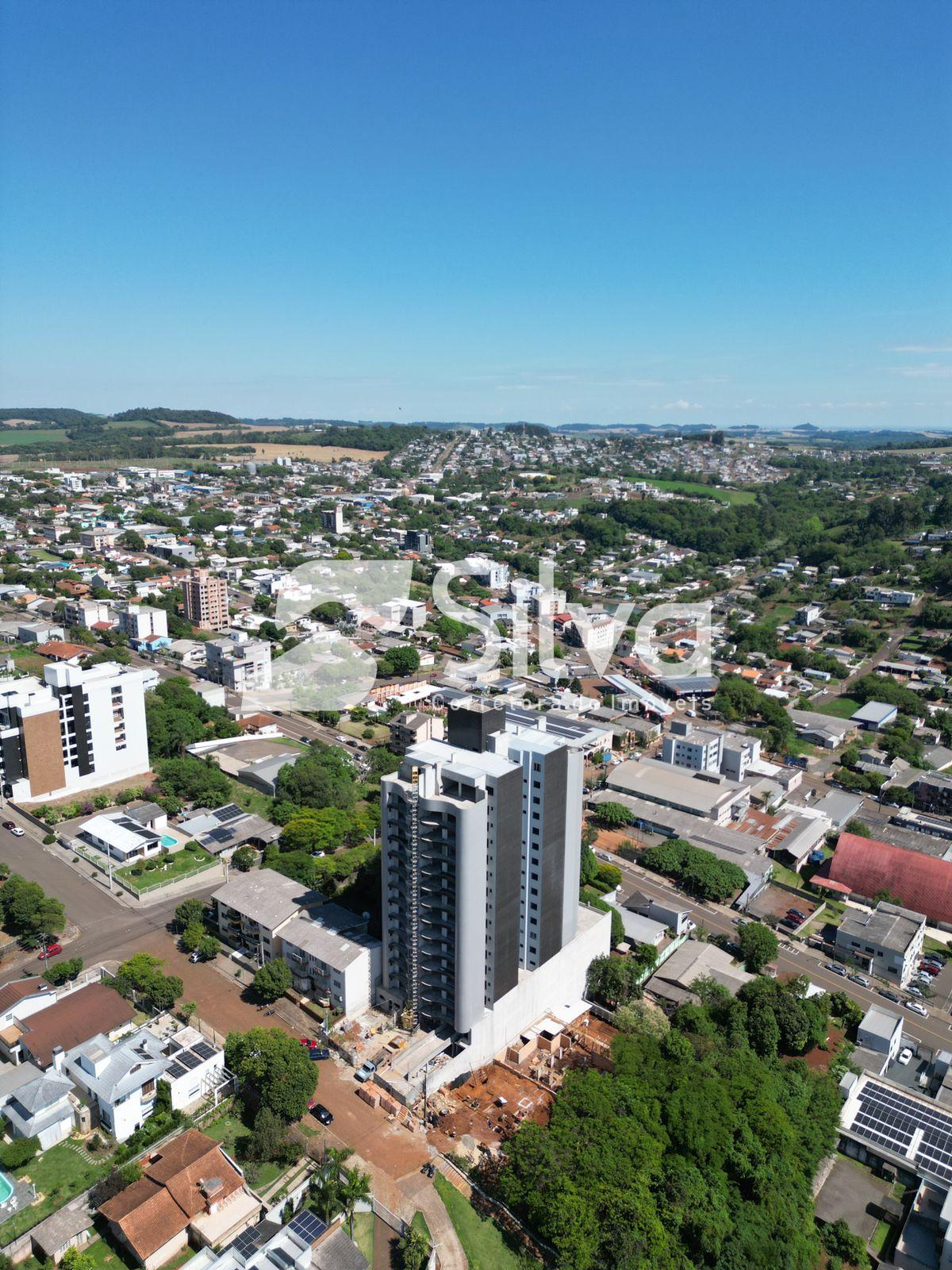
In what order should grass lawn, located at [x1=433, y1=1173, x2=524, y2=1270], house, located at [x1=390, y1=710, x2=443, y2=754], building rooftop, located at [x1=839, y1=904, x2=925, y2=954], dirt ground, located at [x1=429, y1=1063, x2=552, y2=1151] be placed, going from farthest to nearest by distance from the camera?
1. house, located at [x1=390, y1=710, x2=443, y2=754]
2. building rooftop, located at [x1=839, y1=904, x2=925, y2=954]
3. dirt ground, located at [x1=429, y1=1063, x2=552, y2=1151]
4. grass lawn, located at [x1=433, y1=1173, x2=524, y2=1270]

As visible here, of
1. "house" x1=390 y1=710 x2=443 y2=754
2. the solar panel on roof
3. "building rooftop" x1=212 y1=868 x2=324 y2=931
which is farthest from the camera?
"house" x1=390 y1=710 x2=443 y2=754

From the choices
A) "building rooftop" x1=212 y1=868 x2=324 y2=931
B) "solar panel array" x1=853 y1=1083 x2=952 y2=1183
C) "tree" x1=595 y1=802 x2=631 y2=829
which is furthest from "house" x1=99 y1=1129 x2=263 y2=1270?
"tree" x1=595 y1=802 x2=631 y2=829

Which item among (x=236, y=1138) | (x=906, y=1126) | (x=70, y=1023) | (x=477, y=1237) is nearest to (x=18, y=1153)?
(x=70, y=1023)

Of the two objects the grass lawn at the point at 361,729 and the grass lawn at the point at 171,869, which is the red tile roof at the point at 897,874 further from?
the grass lawn at the point at 171,869

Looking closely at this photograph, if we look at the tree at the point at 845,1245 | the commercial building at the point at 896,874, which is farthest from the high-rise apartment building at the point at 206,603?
the tree at the point at 845,1245

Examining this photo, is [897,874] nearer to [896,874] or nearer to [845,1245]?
[896,874]

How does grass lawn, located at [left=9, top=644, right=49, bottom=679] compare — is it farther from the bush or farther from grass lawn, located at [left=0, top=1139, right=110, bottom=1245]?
grass lawn, located at [left=0, top=1139, right=110, bottom=1245]

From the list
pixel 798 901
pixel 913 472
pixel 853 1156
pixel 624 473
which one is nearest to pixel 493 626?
pixel 798 901

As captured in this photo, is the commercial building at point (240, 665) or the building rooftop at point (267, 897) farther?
the commercial building at point (240, 665)
